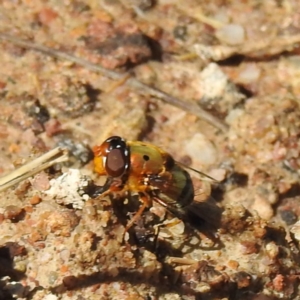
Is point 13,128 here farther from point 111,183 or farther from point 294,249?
point 294,249

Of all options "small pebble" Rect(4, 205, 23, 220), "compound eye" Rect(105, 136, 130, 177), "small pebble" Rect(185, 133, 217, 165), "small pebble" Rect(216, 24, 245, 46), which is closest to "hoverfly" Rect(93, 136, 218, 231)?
"compound eye" Rect(105, 136, 130, 177)

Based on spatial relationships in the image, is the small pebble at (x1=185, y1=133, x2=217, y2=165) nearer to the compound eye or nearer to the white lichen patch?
the compound eye

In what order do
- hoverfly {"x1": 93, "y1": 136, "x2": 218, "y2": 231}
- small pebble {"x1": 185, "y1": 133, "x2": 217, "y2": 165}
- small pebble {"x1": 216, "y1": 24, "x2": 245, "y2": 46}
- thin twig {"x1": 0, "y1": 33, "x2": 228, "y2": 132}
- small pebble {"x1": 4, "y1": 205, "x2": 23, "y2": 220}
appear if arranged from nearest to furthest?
small pebble {"x1": 4, "y1": 205, "x2": 23, "y2": 220}, hoverfly {"x1": 93, "y1": 136, "x2": 218, "y2": 231}, small pebble {"x1": 185, "y1": 133, "x2": 217, "y2": 165}, thin twig {"x1": 0, "y1": 33, "x2": 228, "y2": 132}, small pebble {"x1": 216, "y1": 24, "x2": 245, "y2": 46}

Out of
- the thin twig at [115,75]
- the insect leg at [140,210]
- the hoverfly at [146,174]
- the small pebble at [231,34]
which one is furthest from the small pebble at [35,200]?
the small pebble at [231,34]

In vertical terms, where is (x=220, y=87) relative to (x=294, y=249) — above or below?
above

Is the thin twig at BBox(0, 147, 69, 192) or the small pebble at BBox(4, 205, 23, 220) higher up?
the thin twig at BBox(0, 147, 69, 192)

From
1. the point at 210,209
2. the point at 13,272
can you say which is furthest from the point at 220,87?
the point at 13,272

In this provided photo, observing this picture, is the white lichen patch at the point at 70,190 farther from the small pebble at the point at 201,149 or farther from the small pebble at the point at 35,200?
the small pebble at the point at 201,149

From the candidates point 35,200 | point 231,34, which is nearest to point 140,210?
point 35,200
